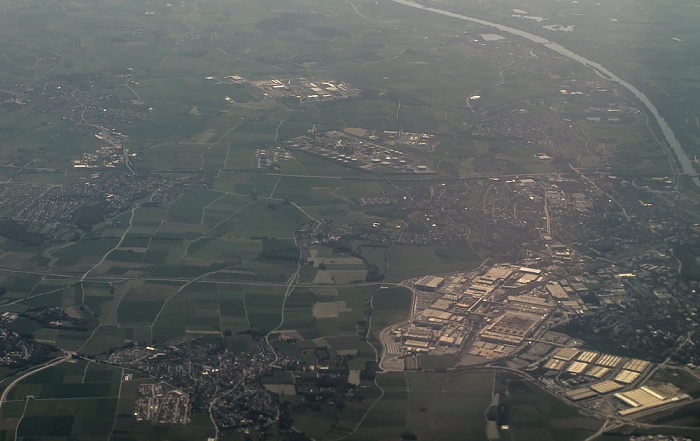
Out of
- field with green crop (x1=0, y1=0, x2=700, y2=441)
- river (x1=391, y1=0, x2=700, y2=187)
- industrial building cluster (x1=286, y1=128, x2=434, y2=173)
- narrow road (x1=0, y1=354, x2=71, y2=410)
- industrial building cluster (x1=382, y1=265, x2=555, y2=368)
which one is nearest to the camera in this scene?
narrow road (x1=0, y1=354, x2=71, y2=410)

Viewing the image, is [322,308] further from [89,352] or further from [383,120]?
[383,120]

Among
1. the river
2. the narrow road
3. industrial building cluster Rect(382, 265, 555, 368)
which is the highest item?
industrial building cluster Rect(382, 265, 555, 368)

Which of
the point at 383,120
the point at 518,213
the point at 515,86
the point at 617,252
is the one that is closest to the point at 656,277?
the point at 617,252

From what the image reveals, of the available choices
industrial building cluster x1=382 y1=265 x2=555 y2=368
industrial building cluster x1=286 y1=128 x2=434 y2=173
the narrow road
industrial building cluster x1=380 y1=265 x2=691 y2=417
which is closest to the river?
industrial building cluster x1=286 y1=128 x2=434 y2=173

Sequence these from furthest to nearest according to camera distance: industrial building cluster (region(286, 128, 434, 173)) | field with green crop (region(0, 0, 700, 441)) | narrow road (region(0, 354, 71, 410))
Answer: industrial building cluster (region(286, 128, 434, 173)), field with green crop (region(0, 0, 700, 441)), narrow road (region(0, 354, 71, 410))

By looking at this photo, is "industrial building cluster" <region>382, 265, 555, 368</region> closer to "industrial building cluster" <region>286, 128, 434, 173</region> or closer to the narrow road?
the narrow road

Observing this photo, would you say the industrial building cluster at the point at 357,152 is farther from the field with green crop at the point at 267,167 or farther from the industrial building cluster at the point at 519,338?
the industrial building cluster at the point at 519,338

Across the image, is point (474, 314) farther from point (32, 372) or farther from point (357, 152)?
point (357, 152)

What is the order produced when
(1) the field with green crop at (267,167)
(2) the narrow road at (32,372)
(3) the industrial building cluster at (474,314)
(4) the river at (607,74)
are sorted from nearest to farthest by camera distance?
1. (2) the narrow road at (32,372)
2. (1) the field with green crop at (267,167)
3. (3) the industrial building cluster at (474,314)
4. (4) the river at (607,74)

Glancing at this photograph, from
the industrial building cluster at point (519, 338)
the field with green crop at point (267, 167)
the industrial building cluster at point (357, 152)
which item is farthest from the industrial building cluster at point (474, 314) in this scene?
the industrial building cluster at point (357, 152)
